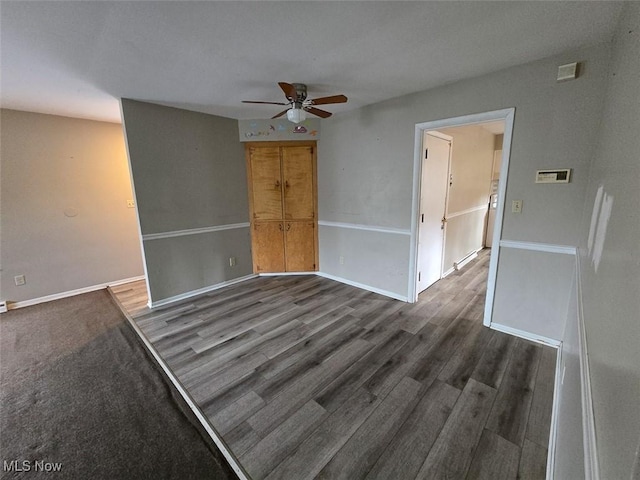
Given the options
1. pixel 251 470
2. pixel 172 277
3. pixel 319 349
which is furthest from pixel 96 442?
pixel 172 277

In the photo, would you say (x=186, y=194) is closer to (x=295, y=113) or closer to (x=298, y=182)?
(x=298, y=182)

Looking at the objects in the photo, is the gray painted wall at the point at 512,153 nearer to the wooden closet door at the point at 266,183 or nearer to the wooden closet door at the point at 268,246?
the wooden closet door at the point at 266,183

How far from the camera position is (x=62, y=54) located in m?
1.92

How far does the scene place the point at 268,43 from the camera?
1.85 metres

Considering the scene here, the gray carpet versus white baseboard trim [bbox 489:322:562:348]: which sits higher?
white baseboard trim [bbox 489:322:562:348]

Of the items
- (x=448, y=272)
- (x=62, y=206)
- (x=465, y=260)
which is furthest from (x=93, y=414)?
(x=465, y=260)

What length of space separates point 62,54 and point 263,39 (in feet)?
4.99

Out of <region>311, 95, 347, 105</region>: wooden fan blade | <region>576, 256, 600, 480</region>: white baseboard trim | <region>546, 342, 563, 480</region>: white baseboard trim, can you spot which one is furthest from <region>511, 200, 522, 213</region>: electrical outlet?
<region>576, 256, 600, 480</region>: white baseboard trim

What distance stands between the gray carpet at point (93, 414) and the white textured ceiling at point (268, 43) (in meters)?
2.48

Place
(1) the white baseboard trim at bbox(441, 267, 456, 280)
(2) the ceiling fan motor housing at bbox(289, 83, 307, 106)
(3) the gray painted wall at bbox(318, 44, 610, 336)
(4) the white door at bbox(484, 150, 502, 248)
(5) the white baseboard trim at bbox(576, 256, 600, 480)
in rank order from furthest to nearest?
(4) the white door at bbox(484, 150, 502, 248)
(1) the white baseboard trim at bbox(441, 267, 456, 280)
(2) the ceiling fan motor housing at bbox(289, 83, 307, 106)
(3) the gray painted wall at bbox(318, 44, 610, 336)
(5) the white baseboard trim at bbox(576, 256, 600, 480)

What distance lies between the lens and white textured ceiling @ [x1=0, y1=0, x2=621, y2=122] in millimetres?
1518

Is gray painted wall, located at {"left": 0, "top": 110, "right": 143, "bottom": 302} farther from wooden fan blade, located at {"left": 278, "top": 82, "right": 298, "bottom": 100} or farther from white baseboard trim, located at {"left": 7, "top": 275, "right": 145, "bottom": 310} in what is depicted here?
wooden fan blade, located at {"left": 278, "top": 82, "right": 298, "bottom": 100}

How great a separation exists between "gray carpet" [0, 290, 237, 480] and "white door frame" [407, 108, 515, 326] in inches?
102

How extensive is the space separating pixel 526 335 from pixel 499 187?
1.45 m
